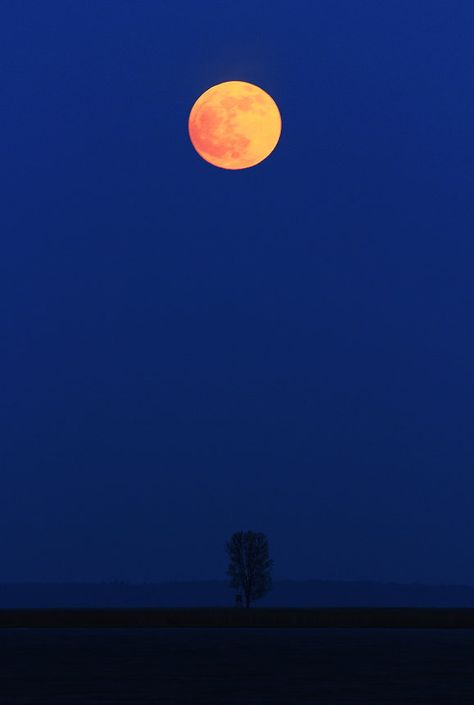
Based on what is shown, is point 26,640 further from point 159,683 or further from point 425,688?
point 425,688

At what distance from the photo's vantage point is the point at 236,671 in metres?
39.0

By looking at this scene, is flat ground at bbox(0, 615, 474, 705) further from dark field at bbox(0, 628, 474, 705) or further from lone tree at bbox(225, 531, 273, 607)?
lone tree at bbox(225, 531, 273, 607)

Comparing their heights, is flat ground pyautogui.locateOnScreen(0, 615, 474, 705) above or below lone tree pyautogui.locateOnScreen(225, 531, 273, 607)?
below

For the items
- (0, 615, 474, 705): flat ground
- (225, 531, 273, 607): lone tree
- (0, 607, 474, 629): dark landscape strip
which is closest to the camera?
(0, 615, 474, 705): flat ground

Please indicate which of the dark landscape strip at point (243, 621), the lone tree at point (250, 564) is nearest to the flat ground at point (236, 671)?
the dark landscape strip at point (243, 621)

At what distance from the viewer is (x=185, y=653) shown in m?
49.9

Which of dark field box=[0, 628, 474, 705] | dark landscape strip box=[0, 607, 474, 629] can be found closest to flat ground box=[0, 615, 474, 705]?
dark field box=[0, 628, 474, 705]

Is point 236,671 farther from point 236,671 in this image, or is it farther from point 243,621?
point 243,621

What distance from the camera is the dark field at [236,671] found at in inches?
1166

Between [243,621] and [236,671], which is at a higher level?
[243,621]

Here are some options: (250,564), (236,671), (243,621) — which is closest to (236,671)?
(236,671)

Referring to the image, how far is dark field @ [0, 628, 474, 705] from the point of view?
97.2ft

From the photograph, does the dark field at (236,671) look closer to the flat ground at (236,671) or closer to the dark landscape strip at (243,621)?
the flat ground at (236,671)

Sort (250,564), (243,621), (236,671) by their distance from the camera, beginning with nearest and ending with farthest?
(236,671), (243,621), (250,564)
